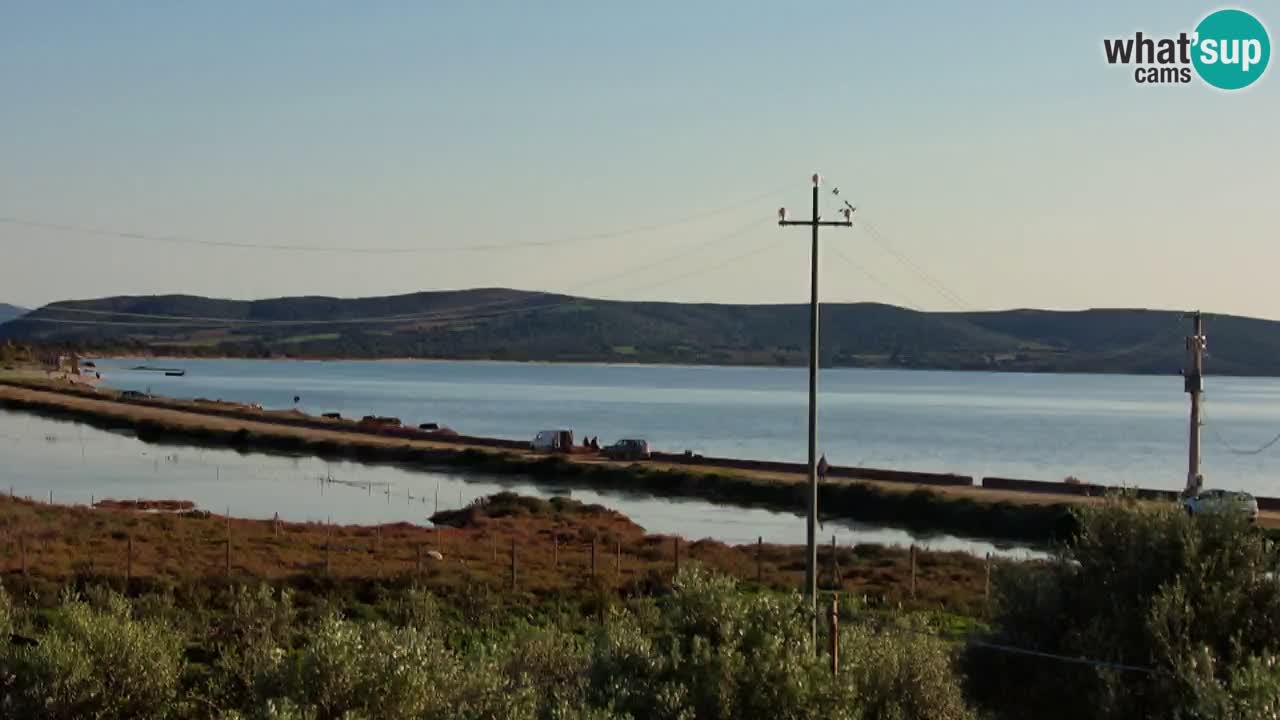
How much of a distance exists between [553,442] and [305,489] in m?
23.2

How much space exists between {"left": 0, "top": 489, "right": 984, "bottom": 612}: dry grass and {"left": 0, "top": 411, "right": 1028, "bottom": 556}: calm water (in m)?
7.73

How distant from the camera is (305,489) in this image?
240 ft

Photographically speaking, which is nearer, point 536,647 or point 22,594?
point 536,647

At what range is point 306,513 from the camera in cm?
6247

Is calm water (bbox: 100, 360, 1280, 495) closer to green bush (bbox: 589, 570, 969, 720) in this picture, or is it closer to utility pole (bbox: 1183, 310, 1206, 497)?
utility pole (bbox: 1183, 310, 1206, 497)

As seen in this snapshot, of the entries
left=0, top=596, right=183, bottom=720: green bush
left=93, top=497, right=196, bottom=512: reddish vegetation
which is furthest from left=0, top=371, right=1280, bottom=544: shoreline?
left=0, top=596, right=183, bottom=720: green bush

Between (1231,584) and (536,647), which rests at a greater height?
(1231,584)

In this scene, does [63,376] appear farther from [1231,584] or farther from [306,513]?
[1231,584]

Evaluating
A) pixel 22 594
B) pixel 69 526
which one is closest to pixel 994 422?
pixel 69 526

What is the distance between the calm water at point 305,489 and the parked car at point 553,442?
9455 mm

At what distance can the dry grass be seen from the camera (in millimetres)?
35594

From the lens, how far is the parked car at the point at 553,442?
93000mm

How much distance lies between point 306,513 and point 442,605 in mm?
30998

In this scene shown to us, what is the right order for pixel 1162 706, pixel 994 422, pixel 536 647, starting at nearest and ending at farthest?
pixel 1162 706
pixel 536 647
pixel 994 422
